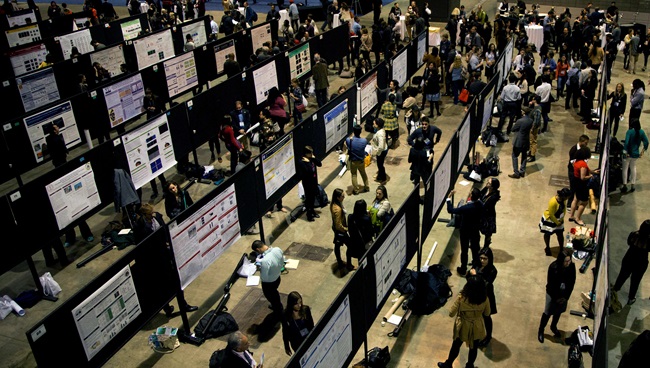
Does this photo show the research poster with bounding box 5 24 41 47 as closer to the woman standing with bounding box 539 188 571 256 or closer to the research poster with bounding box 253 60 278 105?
the research poster with bounding box 253 60 278 105

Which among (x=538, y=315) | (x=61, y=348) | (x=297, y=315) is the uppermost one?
(x=61, y=348)

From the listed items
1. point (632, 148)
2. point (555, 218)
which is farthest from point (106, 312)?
point (632, 148)

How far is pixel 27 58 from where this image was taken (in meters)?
20.3

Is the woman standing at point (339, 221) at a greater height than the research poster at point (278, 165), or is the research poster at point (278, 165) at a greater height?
the research poster at point (278, 165)

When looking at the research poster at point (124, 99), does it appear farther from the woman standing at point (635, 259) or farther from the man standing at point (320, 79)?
the woman standing at point (635, 259)

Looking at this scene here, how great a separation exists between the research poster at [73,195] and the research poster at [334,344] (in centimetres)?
631

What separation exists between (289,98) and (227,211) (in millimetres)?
8871

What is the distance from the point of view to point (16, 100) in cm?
1672

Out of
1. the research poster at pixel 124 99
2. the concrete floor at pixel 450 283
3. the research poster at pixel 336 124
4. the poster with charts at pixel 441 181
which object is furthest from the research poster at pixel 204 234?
the research poster at pixel 124 99

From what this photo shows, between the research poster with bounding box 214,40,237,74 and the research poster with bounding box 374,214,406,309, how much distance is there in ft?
41.1

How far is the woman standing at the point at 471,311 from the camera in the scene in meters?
8.14

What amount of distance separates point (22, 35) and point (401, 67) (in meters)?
15.0

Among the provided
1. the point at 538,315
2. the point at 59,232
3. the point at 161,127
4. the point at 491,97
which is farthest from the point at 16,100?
the point at 538,315

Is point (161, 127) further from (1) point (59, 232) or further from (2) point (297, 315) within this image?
(2) point (297, 315)
